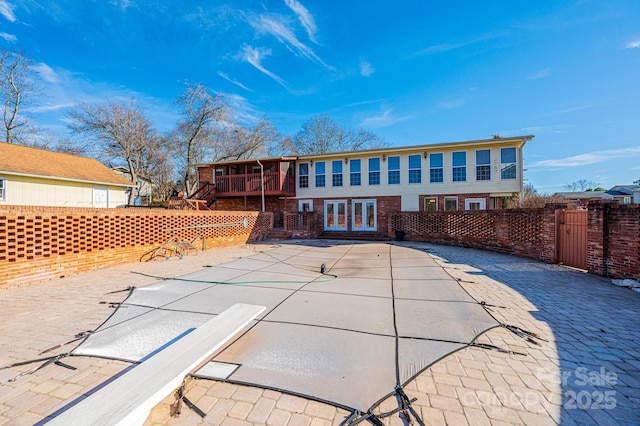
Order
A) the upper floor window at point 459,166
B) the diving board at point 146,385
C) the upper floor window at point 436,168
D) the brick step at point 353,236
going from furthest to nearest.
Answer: the upper floor window at point 436,168 < the upper floor window at point 459,166 < the brick step at point 353,236 < the diving board at point 146,385

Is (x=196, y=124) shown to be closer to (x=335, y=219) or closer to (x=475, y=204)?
(x=335, y=219)

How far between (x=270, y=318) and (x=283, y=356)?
3.26 ft

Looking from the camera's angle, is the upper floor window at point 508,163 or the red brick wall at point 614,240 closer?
the red brick wall at point 614,240

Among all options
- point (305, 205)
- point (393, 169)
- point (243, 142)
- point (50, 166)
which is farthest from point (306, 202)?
point (243, 142)

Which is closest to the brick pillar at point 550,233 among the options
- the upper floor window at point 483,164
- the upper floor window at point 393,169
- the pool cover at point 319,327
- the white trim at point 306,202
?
the pool cover at point 319,327

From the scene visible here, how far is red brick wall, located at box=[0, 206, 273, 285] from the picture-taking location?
16.1ft

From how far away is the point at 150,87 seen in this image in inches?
889

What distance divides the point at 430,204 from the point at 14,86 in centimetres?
3222

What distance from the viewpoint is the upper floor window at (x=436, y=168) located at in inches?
576

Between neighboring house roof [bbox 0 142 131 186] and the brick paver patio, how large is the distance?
1328cm

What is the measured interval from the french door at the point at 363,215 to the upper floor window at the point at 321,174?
2.40 m

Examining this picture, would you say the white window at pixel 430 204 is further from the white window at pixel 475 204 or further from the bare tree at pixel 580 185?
the bare tree at pixel 580 185

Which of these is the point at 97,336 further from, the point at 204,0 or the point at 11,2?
the point at 11,2

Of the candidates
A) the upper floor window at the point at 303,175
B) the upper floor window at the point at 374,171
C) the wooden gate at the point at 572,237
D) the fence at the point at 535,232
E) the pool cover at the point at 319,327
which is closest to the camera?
the pool cover at the point at 319,327
